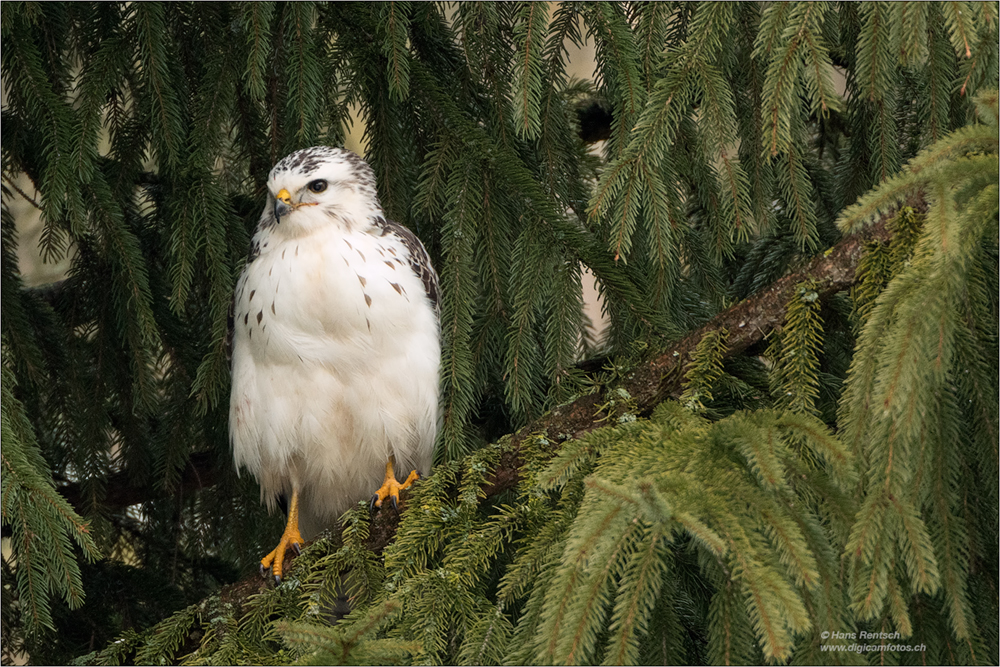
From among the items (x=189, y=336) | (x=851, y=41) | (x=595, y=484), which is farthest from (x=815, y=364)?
(x=189, y=336)

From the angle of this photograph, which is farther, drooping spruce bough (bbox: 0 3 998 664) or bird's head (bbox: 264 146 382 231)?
bird's head (bbox: 264 146 382 231)

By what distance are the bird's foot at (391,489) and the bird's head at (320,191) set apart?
36.1 inches

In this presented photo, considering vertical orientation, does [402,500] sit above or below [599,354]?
below

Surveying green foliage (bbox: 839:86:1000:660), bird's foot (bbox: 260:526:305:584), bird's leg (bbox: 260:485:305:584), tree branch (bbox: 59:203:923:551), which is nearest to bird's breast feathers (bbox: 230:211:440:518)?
bird's leg (bbox: 260:485:305:584)

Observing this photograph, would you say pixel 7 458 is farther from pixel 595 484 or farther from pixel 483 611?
pixel 595 484

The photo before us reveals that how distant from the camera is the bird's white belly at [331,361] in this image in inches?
128

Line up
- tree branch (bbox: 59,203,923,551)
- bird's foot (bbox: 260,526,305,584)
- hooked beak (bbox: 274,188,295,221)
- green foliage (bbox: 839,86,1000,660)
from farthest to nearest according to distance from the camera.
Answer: hooked beak (bbox: 274,188,295,221)
bird's foot (bbox: 260,526,305,584)
tree branch (bbox: 59,203,923,551)
green foliage (bbox: 839,86,1000,660)

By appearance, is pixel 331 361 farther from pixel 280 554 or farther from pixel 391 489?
pixel 280 554

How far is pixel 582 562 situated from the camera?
1890 millimetres

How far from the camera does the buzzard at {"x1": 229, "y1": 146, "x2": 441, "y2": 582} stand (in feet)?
10.7

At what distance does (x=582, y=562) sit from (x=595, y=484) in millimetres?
152

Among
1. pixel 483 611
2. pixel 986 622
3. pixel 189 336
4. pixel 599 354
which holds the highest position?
pixel 189 336

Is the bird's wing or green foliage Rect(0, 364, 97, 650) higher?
the bird's wing

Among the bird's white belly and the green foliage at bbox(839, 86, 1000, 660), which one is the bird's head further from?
the green foliage at bbox(839, 86, 1000, 660)
